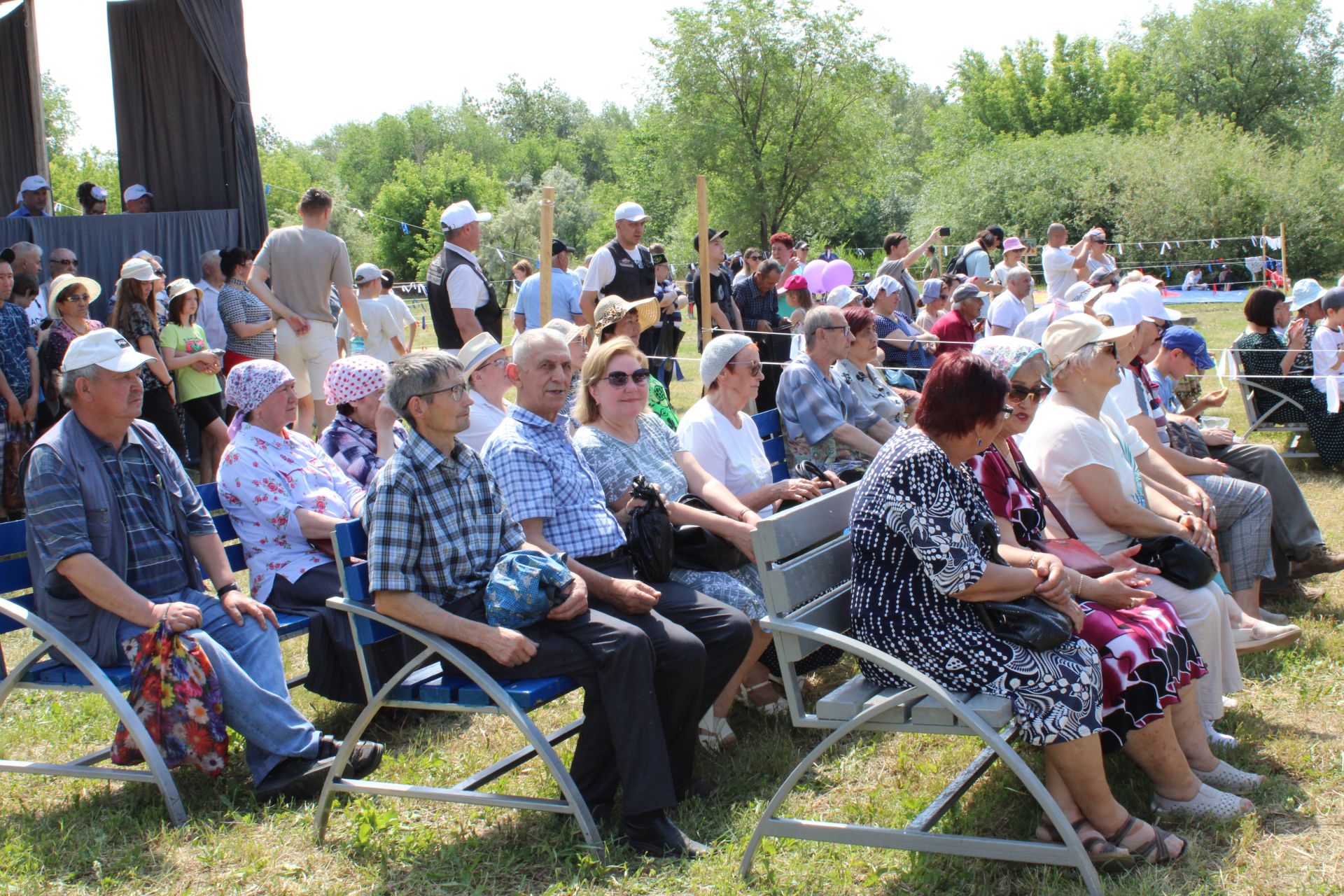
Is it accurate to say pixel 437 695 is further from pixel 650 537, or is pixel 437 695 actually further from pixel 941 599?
pixel 941 599

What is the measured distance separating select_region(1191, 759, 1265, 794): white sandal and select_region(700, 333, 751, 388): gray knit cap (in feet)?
7.33

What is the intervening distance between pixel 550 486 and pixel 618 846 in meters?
1.16

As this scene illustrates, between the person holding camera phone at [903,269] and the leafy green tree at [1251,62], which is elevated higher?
the leafy green tree at [1251,62]

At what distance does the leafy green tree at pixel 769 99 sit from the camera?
39.3 meters

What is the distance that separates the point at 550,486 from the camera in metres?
3.66

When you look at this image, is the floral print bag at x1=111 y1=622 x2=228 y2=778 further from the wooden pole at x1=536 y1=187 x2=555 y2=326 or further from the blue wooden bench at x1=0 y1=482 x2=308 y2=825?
the wooden pole at x1=536 y1=187 x2=555 y2=326

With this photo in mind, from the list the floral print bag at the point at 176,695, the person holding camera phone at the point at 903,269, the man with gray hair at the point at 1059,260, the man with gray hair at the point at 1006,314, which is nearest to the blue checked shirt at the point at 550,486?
the floral print bag at the point at 176,695

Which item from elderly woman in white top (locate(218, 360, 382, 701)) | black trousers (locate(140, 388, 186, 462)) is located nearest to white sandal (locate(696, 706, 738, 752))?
elderly woman in white top (locate(218, 360, 382, 701))

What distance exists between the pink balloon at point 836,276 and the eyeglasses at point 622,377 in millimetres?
8215

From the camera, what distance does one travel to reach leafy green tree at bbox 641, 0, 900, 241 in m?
39.3

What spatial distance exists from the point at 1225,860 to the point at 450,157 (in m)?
72.1

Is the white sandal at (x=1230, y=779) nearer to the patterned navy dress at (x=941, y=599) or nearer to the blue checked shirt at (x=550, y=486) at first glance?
the patterned navy dress at (x=941, y=599)

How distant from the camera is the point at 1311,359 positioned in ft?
27.2

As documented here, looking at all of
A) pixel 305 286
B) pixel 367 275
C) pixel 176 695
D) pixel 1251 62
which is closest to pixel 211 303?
pixel 305 286
